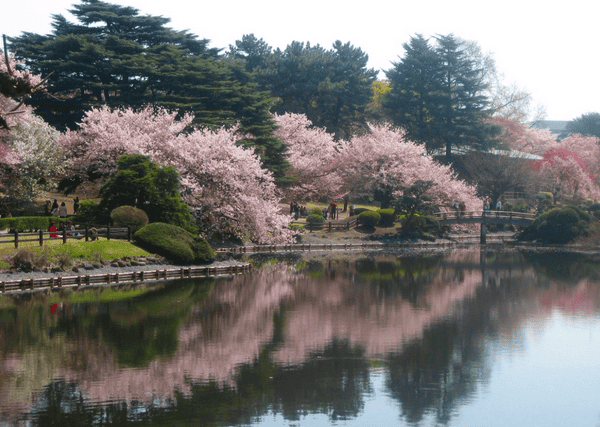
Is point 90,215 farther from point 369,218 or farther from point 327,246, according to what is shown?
point 369,218

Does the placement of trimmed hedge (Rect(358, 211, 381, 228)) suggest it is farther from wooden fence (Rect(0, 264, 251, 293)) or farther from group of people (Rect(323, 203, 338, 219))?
wooden fence (Rect(0, 264, 251, 293))

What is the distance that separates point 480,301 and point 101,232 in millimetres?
22635

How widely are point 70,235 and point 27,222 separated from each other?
4.92 m

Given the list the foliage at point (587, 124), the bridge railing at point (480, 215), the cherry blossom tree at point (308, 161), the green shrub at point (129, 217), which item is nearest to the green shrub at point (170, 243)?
the green shrub at point (129, 217)

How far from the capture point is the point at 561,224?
229 ft

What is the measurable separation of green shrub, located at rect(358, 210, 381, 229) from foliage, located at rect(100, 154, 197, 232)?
80.8 ft

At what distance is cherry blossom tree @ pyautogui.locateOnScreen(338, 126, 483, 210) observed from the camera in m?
73.4

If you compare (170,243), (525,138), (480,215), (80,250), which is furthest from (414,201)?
(80,250)

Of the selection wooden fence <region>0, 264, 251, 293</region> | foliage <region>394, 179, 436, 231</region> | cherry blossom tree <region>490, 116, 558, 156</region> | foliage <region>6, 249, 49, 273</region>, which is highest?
cherry blossom tree <region>490, 116, 558, 156</region>

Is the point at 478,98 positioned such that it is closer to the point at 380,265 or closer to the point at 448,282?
the point at 380,265

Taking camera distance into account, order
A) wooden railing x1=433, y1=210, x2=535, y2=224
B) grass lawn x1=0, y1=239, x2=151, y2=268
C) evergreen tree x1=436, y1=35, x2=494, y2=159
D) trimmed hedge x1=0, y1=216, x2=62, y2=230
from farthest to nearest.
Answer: evergreen tree x1=436, y1=35, x2=494, y2=159
wooden railing x1=433, y1=210, x2=535, y2=224
trimmed hedge x1=0, y1=216, x2=62, y2=230
grass lawn x1=0, y1=239, x2=151, y2=268

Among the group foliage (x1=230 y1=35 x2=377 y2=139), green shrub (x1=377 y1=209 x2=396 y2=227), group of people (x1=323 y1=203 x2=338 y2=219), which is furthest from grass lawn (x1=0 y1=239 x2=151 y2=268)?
foliage (x1=230 y1=35 x2=377 y2=139)

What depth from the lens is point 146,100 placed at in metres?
67.0

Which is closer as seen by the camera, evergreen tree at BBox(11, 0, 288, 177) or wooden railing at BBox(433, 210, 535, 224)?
evergreen tree at BBox(11, 0, 288, 177)
